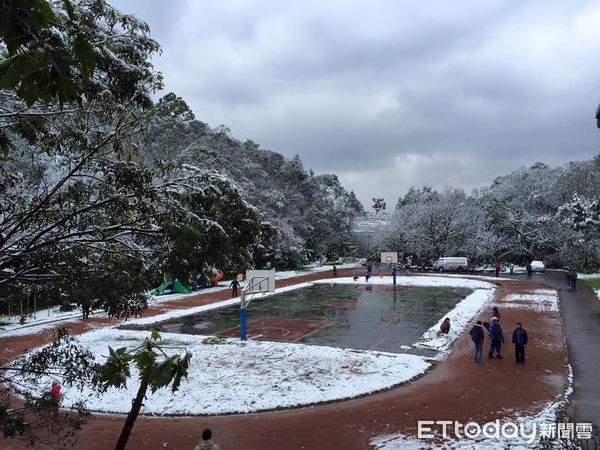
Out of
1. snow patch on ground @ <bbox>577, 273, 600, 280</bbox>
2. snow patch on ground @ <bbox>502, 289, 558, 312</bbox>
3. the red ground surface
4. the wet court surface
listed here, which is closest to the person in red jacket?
the red ground surface

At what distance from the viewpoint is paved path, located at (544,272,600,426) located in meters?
11.5

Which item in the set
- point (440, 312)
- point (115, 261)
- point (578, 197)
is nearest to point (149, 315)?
point (440, 312)

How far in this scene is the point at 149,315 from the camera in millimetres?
25188

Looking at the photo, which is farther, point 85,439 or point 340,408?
point 340,408

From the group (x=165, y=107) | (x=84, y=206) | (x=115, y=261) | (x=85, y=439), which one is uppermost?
(x=165, y=107)

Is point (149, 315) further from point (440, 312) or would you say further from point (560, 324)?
point (560, 324)

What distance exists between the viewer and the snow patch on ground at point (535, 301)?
2734 cm

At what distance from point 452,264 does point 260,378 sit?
4248 cm

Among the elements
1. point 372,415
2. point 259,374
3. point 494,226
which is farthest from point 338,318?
point 494,226

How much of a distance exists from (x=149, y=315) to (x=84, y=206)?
62.8 feet

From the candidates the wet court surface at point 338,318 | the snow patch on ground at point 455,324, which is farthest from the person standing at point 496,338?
the wet court surface at point 338,318

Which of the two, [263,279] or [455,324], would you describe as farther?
[455,324]

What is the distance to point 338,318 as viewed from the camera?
24562 millimetres

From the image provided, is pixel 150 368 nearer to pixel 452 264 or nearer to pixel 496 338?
pixel 496 338
